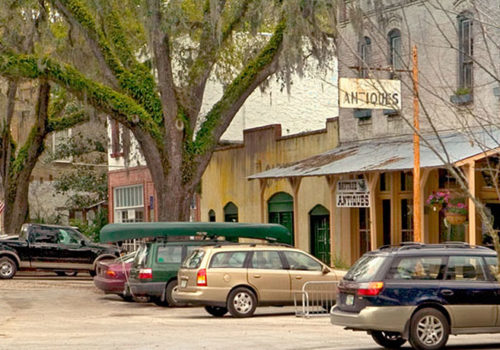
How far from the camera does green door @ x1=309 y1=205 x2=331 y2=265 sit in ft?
114

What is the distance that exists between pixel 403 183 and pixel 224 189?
11757 mm

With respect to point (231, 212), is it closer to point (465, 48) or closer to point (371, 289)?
point (465, 48)

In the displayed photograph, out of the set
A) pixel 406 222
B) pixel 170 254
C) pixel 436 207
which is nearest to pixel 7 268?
pixel 170 254

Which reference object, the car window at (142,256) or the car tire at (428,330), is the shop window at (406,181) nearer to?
the car window at (142,256)

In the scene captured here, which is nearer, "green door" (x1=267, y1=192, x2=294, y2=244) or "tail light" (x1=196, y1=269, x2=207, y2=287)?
"tail light" (x1=196, y1=269, x2=207, y2=287)

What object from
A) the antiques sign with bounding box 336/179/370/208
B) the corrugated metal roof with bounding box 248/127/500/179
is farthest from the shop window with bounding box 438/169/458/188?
the antiques sign with bounding box 336/179/370/208

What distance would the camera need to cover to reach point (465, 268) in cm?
1661

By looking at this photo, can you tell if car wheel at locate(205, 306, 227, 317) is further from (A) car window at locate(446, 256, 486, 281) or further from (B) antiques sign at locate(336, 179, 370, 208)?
(B) antiques sign at locate(336, 179, 370, 208)

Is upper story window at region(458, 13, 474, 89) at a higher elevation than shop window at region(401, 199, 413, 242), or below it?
higher

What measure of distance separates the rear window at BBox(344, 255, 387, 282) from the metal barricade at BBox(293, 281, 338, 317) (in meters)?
5.95

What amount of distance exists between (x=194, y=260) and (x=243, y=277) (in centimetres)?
113

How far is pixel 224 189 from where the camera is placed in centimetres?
4116

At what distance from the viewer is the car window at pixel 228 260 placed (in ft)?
73.3

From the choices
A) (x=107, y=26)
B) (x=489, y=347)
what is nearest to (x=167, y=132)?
(x=107, y=26)
